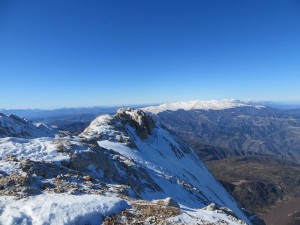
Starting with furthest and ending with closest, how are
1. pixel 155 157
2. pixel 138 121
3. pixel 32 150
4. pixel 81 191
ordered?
Answer: pixel 138 121
pixel 155 157
pixel 32 150
pixel 81 191

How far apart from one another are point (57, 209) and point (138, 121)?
7318 centimetres

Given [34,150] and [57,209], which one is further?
[34,150]

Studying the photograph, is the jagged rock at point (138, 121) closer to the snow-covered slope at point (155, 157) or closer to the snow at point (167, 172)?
the snow-covered slope at point (155, 157)

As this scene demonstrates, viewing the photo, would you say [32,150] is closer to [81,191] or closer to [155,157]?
[81,191]

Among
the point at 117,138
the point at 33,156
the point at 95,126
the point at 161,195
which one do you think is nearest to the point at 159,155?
the point at 117,138

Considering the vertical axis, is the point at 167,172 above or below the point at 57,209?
below

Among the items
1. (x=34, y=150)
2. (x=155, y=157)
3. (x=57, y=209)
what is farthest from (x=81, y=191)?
(x=155, y=157)

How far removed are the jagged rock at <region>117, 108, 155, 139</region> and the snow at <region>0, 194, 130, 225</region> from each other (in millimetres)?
66684

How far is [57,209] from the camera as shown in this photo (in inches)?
738

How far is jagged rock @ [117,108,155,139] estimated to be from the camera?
8919cm

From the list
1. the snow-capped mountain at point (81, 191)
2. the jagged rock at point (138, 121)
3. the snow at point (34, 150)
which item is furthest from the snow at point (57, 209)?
the jagged rock at point (138, 121)

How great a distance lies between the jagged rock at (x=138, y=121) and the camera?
89.2 m

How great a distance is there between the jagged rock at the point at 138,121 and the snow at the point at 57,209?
2625 inches

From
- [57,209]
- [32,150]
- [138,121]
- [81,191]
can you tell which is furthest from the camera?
[138,121]
